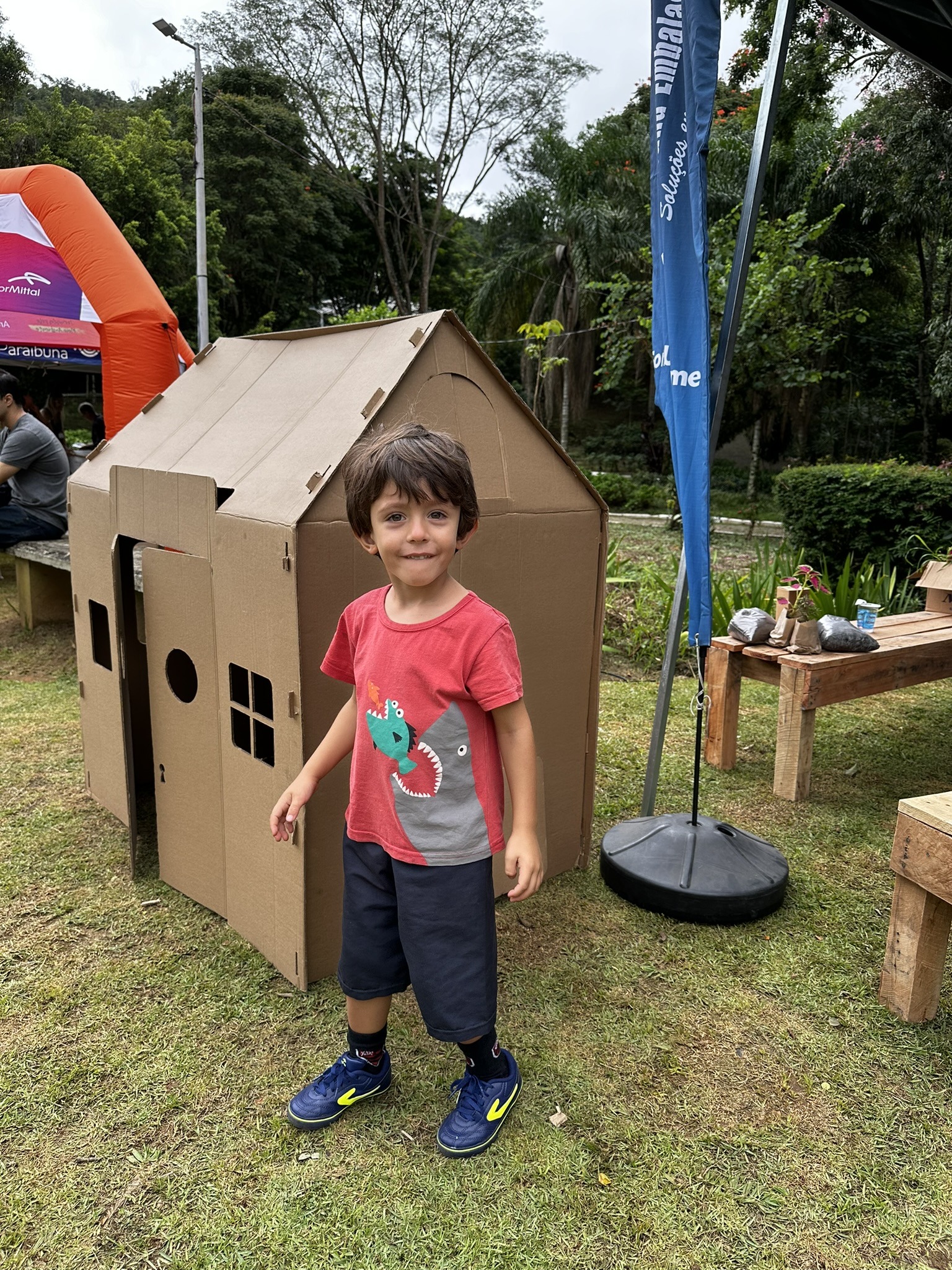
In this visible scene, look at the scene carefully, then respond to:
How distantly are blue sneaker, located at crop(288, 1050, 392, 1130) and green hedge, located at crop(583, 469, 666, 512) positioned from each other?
14.8 m

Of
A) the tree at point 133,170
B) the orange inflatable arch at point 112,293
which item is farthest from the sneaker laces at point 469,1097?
the tree at point 133,170

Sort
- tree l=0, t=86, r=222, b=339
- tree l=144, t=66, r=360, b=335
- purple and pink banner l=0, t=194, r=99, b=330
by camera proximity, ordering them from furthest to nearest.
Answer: tree l=144, t=66, r=360, b=335 → tree l=0, t=86, r=222, b=339 → purple and pink banner l=0, t=194, r=99, b=330

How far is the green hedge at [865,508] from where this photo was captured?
665cm

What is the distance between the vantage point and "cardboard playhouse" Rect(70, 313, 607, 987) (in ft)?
6.90

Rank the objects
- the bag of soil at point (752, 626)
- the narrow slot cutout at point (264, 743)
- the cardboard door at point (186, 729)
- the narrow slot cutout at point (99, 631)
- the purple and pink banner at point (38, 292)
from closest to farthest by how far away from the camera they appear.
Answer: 1. the narrow slot cutout at point (264, 743)
2. the cardboard door at point (186, 729)
3. the narrow slot cutout at point (99, 631)
4. the bag of soil at point (752, 626)
5. the purple and pink banner at point (38, 292)

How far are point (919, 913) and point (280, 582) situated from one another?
5.99ft

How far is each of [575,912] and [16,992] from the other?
1.63 metres

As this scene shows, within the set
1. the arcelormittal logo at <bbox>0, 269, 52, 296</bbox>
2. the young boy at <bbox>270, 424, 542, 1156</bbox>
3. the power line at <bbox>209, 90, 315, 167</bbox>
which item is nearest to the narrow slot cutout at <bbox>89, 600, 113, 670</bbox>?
the young boy at <bbox>270, 424, 542, 1156</bbox>

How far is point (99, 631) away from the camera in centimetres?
317

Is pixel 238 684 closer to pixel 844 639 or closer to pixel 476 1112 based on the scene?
pixel 476 1112

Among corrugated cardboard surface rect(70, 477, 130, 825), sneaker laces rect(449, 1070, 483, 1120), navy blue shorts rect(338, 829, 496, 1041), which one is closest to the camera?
navy blue shorts rect(338, 829, 496, 1041)

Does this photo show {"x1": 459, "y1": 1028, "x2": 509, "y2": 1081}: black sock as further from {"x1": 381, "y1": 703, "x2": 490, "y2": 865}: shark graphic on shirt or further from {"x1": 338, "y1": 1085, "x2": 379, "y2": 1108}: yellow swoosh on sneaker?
{"x1": 381, "y1": 703, "x2": 490, "y2": 865}: shark graphic on shirt

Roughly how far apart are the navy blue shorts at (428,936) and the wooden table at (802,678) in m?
2.35

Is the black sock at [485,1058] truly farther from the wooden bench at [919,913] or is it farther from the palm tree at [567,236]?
the palm tree at [567,236]
